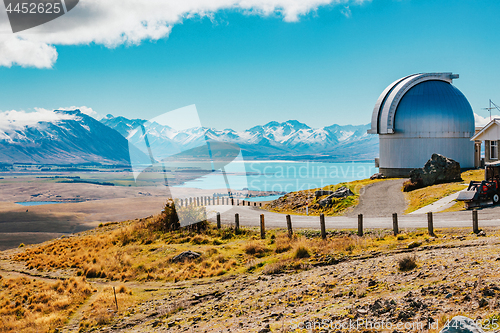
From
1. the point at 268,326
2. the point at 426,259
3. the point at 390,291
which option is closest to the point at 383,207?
the point at 426,259

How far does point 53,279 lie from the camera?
16.7m

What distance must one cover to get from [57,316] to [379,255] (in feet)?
36.6

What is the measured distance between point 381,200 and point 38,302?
925 inches

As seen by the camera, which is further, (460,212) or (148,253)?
(460,212)

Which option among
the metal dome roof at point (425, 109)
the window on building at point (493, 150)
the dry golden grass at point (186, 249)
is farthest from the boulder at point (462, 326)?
the metal dome roof at point (425, 109)

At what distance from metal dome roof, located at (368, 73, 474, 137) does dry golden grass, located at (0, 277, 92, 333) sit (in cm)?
3634

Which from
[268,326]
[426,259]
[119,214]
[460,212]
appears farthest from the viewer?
[119,214]

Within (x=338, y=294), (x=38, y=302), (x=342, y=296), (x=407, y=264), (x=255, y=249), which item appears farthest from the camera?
(x=255, y=249)

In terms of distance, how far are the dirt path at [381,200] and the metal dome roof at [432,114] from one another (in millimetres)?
9350

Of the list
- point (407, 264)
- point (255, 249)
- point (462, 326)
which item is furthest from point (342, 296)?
point (255, 249)

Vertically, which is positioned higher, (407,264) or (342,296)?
(407,264)

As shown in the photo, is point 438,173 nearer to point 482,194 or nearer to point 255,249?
point 482,194

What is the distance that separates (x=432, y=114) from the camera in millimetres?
39656

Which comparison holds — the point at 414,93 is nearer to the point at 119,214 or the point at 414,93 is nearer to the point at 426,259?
the point at 426,259
